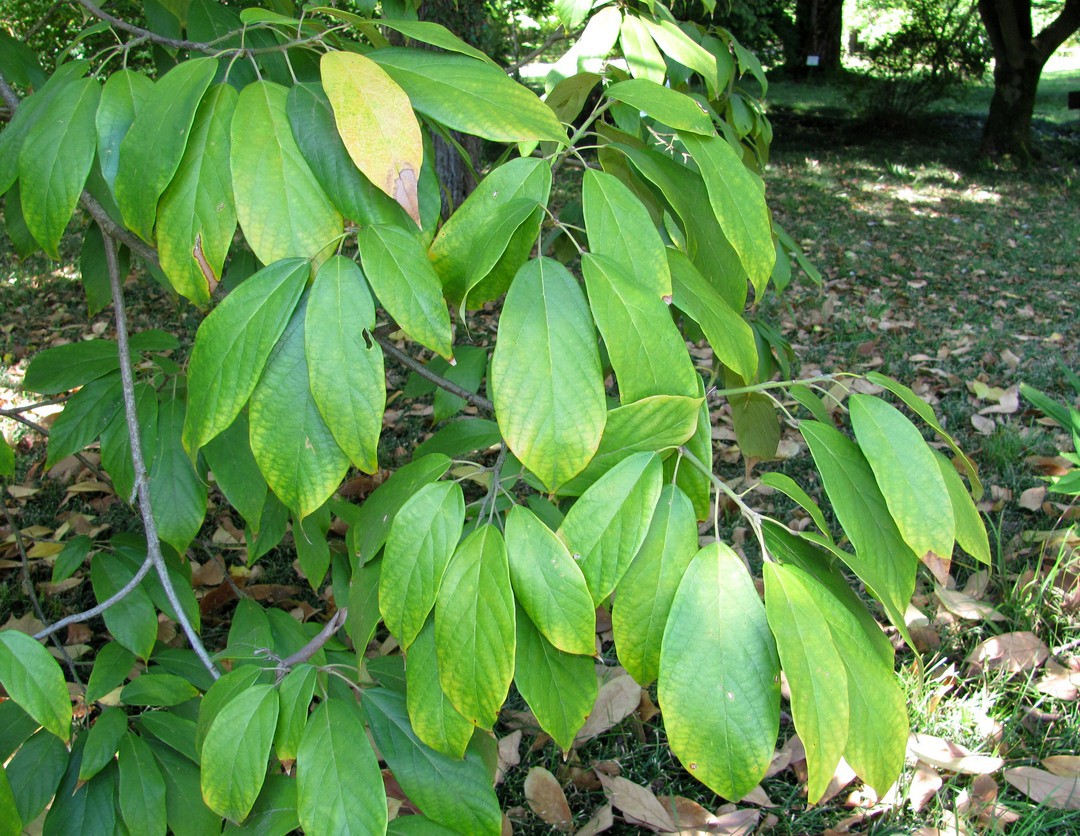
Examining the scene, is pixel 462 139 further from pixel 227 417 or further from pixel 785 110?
pixel 785 110

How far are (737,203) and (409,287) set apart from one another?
0.32 m

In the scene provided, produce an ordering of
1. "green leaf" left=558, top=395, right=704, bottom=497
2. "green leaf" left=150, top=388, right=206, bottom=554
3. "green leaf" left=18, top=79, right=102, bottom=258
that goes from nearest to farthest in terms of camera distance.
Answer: "green leaf" left=558, top=395, right=704, bottom=497 → "green leaf" left=18, top=79, right=102, bottom=258 → "green leaf" left=150, top=388, right=206, bottom=554

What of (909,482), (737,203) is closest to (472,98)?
(737,203)

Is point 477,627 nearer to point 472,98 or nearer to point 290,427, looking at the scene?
point 290,427

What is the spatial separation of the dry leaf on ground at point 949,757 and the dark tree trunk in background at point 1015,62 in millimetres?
7895

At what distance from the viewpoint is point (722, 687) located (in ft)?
2.06

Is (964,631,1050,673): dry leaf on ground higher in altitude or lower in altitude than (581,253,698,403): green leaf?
lower

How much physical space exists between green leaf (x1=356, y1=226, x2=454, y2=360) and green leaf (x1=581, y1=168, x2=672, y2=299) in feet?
0.47

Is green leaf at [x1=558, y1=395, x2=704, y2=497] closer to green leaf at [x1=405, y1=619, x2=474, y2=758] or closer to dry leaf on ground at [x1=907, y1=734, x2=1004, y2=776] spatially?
green leaf at [x1=405, y1=619, x2=474, y2=758]

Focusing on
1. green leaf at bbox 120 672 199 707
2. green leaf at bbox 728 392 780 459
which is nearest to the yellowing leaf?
green leaf at bbox 728 392 780 459

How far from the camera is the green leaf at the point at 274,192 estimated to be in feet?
2.42

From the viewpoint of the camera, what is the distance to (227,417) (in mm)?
719

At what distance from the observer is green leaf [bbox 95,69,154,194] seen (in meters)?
0.87

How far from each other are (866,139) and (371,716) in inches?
400
